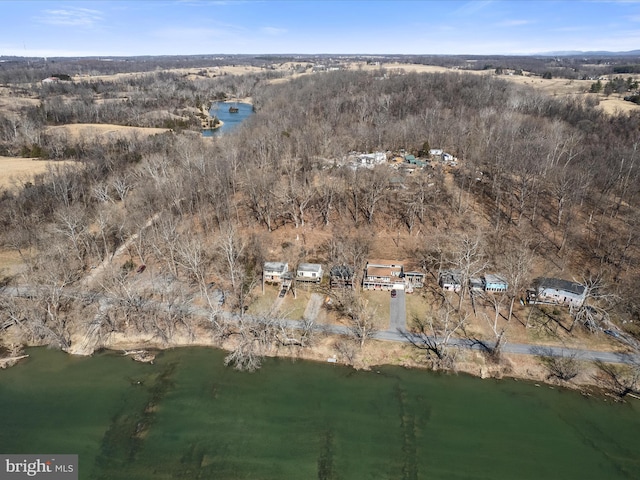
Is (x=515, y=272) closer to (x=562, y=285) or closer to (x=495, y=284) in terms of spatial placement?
(x=495, y=284)

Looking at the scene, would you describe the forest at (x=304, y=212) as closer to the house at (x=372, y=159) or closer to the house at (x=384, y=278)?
the house at (x=384, y=278)

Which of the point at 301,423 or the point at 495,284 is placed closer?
the point at 301,423

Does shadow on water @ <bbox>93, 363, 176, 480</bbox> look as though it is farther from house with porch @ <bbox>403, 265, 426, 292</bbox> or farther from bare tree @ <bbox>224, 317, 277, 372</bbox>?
house with porch @ <bbox>403, 265, 426, 292</bbox>

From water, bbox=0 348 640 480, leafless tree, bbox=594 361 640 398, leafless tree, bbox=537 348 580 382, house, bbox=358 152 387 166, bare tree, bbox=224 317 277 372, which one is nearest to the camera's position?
water, bbox=0 348 640 480

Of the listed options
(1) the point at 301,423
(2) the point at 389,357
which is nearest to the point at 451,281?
(2) the point at 389,357

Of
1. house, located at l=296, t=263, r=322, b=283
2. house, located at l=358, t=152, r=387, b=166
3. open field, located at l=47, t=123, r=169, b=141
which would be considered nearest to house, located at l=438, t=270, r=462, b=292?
house, located at l=296, t=263, r=322, b=283

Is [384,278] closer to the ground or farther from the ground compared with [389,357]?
farther from the ground
